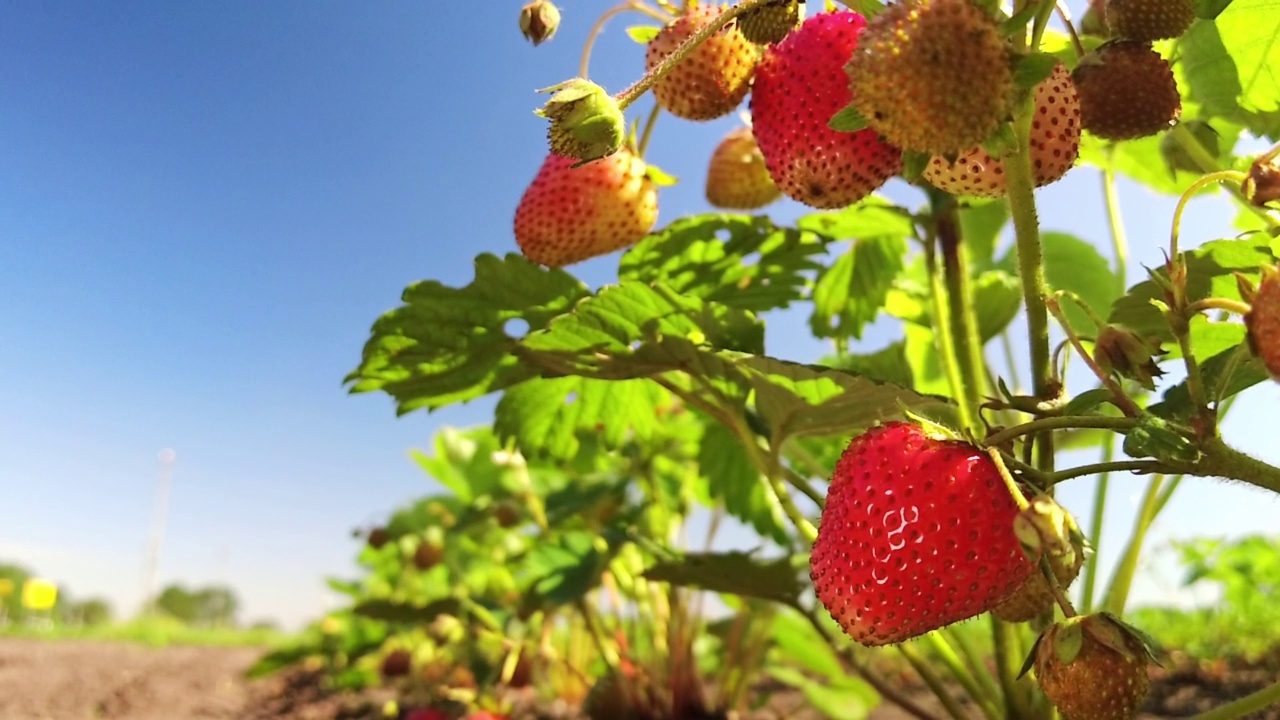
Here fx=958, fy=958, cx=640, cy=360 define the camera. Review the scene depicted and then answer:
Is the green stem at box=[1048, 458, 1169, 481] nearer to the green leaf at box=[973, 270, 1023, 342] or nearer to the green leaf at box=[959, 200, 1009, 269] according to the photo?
the green leaf at box=[973, 270, 1023, 342]

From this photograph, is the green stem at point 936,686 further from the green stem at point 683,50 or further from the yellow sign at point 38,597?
the yellow sign at point 38,597

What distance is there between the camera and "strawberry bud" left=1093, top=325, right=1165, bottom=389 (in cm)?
60

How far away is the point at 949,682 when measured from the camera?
2.68m

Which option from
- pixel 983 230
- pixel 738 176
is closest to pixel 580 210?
pixel 738 176

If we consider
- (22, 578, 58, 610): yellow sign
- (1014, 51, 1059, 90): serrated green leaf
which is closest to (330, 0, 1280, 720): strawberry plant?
(1014, 51, 1059, 90): serrated green leaf

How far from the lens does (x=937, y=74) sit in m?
0.49

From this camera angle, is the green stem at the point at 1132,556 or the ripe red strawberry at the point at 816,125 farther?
the green stem at the point at 1132,556

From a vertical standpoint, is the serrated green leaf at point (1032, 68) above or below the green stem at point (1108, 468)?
above

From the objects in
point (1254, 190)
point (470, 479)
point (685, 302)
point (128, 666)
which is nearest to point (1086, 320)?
point (685, 302)

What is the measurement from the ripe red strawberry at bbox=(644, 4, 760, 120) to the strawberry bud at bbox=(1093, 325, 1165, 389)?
0.38 m

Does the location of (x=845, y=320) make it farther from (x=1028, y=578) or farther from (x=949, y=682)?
(x=949, y=682)

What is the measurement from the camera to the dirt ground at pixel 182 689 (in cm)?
191

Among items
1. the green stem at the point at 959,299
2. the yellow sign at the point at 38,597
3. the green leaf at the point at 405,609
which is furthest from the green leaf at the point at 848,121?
the yellow sign at the point at 38,597

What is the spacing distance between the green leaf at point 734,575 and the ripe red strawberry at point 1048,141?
0.73m
